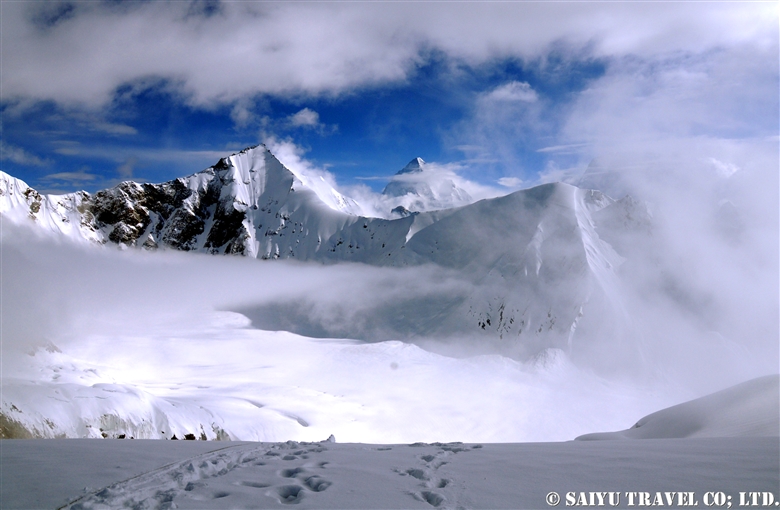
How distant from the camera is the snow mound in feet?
41.0

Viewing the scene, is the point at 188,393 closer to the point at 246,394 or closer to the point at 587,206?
the point at 246,394

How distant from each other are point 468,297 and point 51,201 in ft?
525

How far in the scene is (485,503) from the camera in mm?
5496

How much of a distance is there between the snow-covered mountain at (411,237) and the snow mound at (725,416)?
7254cm

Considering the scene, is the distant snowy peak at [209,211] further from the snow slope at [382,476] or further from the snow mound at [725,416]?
the snow slope at [382,476]

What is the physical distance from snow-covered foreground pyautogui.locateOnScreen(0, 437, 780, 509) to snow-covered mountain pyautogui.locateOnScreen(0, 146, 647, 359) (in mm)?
84776

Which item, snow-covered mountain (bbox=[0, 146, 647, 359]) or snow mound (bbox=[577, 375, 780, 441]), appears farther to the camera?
snow-covered mountain (bbox=[0, 146, 647, 359])

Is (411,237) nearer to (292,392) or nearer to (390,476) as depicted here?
(292,392)

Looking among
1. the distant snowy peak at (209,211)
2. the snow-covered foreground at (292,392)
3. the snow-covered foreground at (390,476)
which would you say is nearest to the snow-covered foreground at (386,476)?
the snow-covered foreground at (390,476)

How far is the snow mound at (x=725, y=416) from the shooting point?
12492mm

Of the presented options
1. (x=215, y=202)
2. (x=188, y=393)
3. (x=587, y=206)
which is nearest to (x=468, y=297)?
(x=587, y=206)

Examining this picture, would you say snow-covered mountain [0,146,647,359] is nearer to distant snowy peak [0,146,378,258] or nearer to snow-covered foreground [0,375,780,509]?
distant snowy peak [0,146,378,258]

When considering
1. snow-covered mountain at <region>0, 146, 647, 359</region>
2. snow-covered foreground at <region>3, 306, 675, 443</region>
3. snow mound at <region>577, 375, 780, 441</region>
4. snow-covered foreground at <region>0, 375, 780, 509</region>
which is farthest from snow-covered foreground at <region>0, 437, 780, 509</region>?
snow-covered mountain at <region>0, 146, 647, 359</region>

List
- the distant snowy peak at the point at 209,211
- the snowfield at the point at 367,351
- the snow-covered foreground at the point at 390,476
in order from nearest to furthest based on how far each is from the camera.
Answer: the snow-covered foreground at the point at 390,476, the snowfield at the point at 367,351, the distant snowy peak at the point at 209,211
